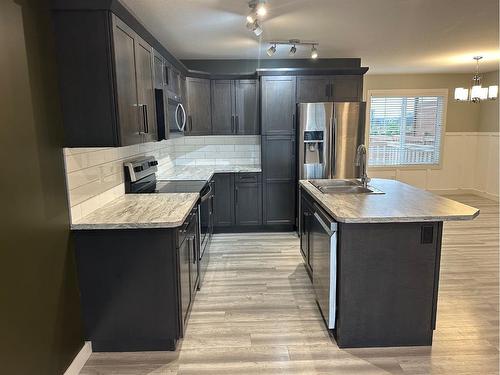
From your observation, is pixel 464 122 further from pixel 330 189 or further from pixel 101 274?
pixel 101 274

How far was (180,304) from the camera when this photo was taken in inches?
90.4

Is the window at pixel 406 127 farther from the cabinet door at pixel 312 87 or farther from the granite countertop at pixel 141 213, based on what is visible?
the granite countertop at pixel 141 213

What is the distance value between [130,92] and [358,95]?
11.2 ft

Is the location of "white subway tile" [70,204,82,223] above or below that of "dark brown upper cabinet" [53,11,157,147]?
below

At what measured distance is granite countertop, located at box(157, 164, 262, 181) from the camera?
165 inches

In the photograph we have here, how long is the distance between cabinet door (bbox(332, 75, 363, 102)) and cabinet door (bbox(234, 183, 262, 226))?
163cm

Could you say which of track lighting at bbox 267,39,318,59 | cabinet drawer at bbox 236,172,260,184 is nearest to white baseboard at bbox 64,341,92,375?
cabinet drawer at bbox 236,172,260,184

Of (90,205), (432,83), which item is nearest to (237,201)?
(90,205)

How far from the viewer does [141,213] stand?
235cm

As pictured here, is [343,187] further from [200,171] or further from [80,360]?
[80,360]

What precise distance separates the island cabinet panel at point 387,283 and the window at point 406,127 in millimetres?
5205

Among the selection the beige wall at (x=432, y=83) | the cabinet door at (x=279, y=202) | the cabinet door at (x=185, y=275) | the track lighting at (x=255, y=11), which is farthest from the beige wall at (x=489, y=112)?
the cabinet door at (x=185, y=275)

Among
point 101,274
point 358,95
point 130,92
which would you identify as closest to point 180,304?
point 101,274

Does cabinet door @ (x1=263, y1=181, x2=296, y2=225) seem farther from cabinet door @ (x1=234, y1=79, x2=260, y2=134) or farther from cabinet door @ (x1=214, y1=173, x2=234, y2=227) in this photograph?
cabinet door @ (x1=234, y1=79, x2=260, y2=134)
